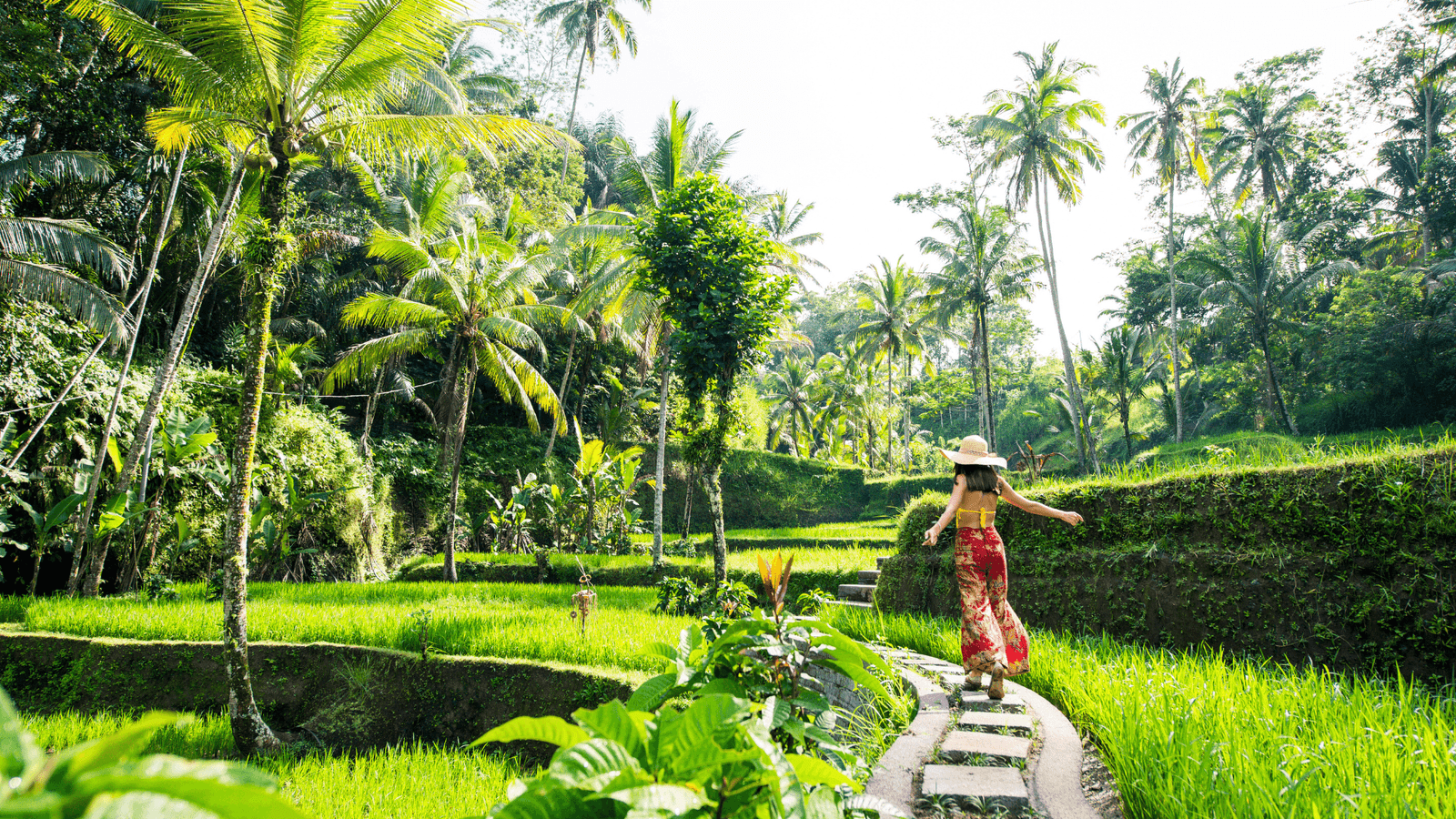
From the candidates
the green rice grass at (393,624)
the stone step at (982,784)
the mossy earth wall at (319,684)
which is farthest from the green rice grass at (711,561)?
the stone step at (982,784)

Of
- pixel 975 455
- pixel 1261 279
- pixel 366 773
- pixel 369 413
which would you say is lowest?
pixel 366 773

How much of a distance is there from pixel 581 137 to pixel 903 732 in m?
33.1

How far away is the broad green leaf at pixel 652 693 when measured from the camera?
5.92 ft

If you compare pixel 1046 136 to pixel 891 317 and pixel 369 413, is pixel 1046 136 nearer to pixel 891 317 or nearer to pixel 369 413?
pixel 891 317

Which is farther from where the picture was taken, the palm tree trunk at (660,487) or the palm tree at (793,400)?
the palm tree at (793,400)

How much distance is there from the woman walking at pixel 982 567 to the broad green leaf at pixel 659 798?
368 cm

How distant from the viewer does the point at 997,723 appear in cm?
358

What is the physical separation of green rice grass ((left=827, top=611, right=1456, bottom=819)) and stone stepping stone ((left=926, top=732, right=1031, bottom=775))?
0.38 meters

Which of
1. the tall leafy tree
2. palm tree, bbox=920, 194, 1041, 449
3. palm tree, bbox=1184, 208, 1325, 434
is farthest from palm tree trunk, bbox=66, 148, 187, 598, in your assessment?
palm tree, bbox=1184, 208, 1325, 434

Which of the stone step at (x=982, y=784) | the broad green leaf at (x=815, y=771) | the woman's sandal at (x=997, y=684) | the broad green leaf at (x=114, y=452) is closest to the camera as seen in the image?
the broad green leaf at (x=815, y=771)

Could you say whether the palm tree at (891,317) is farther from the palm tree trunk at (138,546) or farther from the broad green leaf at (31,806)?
the broad green leaf at (31,806)

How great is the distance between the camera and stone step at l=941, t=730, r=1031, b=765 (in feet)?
10.3

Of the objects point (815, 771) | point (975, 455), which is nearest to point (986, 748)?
point (975, 455)

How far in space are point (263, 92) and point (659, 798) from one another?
7.60m
